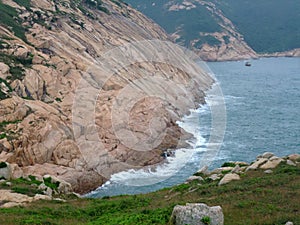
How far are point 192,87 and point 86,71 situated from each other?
30.1 m

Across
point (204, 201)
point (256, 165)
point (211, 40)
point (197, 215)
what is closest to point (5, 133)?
point (256, 165)

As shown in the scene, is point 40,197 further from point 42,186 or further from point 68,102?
point 68,102

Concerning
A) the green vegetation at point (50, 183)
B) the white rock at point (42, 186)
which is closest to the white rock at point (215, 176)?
the green vegetation at point (50, 183)

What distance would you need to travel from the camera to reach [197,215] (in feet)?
46.8

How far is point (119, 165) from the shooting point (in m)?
38.1

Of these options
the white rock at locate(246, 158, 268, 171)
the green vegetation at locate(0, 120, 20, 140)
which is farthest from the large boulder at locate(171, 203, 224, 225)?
the green vegetation at locate(0, 120, 20, 140)

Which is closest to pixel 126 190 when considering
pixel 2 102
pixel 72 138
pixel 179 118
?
pixel 72 138

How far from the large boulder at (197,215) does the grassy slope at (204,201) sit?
91cm

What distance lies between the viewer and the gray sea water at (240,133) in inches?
1415

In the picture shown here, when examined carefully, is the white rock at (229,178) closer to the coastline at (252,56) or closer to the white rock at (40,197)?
the white rock at (40,197)

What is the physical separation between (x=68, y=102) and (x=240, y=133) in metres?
22.1

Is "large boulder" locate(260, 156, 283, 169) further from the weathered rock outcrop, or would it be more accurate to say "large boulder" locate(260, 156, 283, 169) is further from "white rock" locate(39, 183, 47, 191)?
the weathered rock outcrop

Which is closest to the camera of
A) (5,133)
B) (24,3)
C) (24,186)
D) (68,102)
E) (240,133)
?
(24,186)

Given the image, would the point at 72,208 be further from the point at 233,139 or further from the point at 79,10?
the point at 79,10
